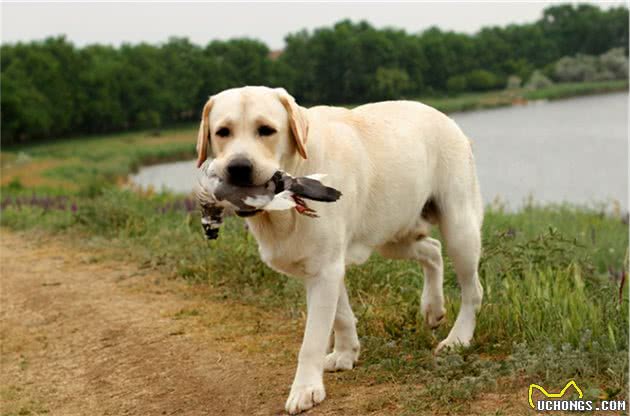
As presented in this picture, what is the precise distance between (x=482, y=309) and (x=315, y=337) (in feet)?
4.37

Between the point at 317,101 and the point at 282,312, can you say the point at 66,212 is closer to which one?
the point at 282,312

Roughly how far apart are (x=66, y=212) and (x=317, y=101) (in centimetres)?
3079

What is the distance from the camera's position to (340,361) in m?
4.79

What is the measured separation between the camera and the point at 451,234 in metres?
4.97

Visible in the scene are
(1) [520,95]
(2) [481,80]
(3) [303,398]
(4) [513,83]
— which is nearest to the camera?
(3) [303,398]

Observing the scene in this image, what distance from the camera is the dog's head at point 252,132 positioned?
3.79 meters

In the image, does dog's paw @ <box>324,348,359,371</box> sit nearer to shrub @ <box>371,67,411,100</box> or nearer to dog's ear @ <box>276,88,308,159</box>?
dog's ear @ <box>276,88,308,159</box>

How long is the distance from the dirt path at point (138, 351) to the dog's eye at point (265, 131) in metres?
1.28

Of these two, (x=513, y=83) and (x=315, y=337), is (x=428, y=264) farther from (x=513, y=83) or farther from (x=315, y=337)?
(x=513, y=83)

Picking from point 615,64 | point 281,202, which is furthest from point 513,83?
point 281,202

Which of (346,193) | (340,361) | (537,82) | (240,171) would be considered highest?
(240,171)

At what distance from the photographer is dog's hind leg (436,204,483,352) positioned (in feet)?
16.3

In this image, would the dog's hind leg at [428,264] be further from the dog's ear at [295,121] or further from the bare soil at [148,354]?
the dog's ear at [295,121]

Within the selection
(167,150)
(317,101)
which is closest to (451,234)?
(167,150)
